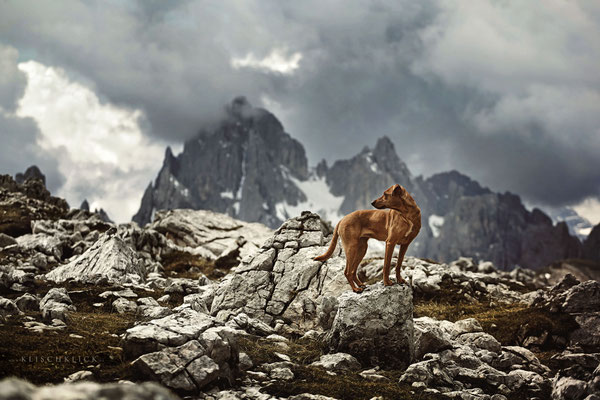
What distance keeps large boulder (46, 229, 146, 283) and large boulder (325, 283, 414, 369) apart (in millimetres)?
18911

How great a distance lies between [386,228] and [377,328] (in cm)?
387

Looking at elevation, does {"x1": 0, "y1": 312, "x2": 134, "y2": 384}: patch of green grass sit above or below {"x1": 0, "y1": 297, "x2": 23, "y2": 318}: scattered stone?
below

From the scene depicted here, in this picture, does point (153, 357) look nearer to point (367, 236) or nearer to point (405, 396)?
point (405, 396)

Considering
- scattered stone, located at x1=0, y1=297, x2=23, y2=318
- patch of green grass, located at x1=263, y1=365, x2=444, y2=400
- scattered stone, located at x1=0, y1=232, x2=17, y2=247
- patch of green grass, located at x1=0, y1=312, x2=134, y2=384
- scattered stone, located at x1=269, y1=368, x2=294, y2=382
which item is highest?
scattered stone, located at x1=0, y1=232, x2=17, y2=247

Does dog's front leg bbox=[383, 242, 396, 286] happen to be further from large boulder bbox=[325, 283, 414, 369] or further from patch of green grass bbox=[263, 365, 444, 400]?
patch of green grass bbox=[263, 365, 444, 400]

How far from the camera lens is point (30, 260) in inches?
1283

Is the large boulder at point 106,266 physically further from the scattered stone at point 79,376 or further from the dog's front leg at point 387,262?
the dog's front leg at point 387,262

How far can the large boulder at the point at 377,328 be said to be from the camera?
14969 mm

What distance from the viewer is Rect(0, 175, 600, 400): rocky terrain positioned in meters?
10.2

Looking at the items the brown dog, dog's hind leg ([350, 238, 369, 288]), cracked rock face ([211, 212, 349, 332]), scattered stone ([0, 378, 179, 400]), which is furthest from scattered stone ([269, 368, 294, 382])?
scattered stone ([0, 378, 179, 400])

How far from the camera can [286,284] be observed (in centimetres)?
2198

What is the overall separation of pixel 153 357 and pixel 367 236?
9815 mm

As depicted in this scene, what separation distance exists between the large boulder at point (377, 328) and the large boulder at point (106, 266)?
18.9m

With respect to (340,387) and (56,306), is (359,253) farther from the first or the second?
(56,306)
